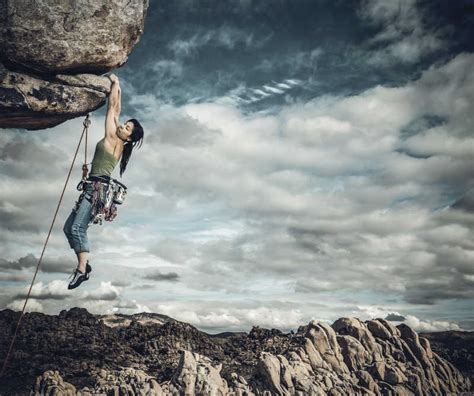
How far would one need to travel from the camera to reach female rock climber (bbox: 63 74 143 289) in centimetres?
916

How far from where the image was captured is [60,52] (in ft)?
34.0

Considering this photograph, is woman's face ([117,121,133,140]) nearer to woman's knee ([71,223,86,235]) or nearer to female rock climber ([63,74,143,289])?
female rock climber ([63,74,143,289])

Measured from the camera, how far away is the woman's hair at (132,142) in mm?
9789

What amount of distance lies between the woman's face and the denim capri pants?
1.44 m

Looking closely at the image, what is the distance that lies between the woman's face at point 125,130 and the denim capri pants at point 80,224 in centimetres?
144

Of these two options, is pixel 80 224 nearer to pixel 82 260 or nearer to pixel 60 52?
pixel 82 260

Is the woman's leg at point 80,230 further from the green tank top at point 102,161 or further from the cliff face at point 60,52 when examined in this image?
the cliff face at point 60,52

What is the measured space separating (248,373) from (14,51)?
1652 inches

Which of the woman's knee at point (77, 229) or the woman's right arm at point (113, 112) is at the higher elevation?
the woman's right arm at point (113, 112)

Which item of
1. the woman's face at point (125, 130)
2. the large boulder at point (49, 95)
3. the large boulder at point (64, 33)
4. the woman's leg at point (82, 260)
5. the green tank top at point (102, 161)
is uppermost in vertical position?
the large boulder at point (64, 33)

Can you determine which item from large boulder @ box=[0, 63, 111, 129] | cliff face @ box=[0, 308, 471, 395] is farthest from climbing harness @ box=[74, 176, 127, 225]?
cliff face @ box=[0, 308, 471, 395]

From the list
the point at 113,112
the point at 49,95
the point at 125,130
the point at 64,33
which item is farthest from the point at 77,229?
the point at 64,33

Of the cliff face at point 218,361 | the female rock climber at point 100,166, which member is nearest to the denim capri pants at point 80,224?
the female rock climber at point 100,166

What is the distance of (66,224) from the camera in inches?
369
